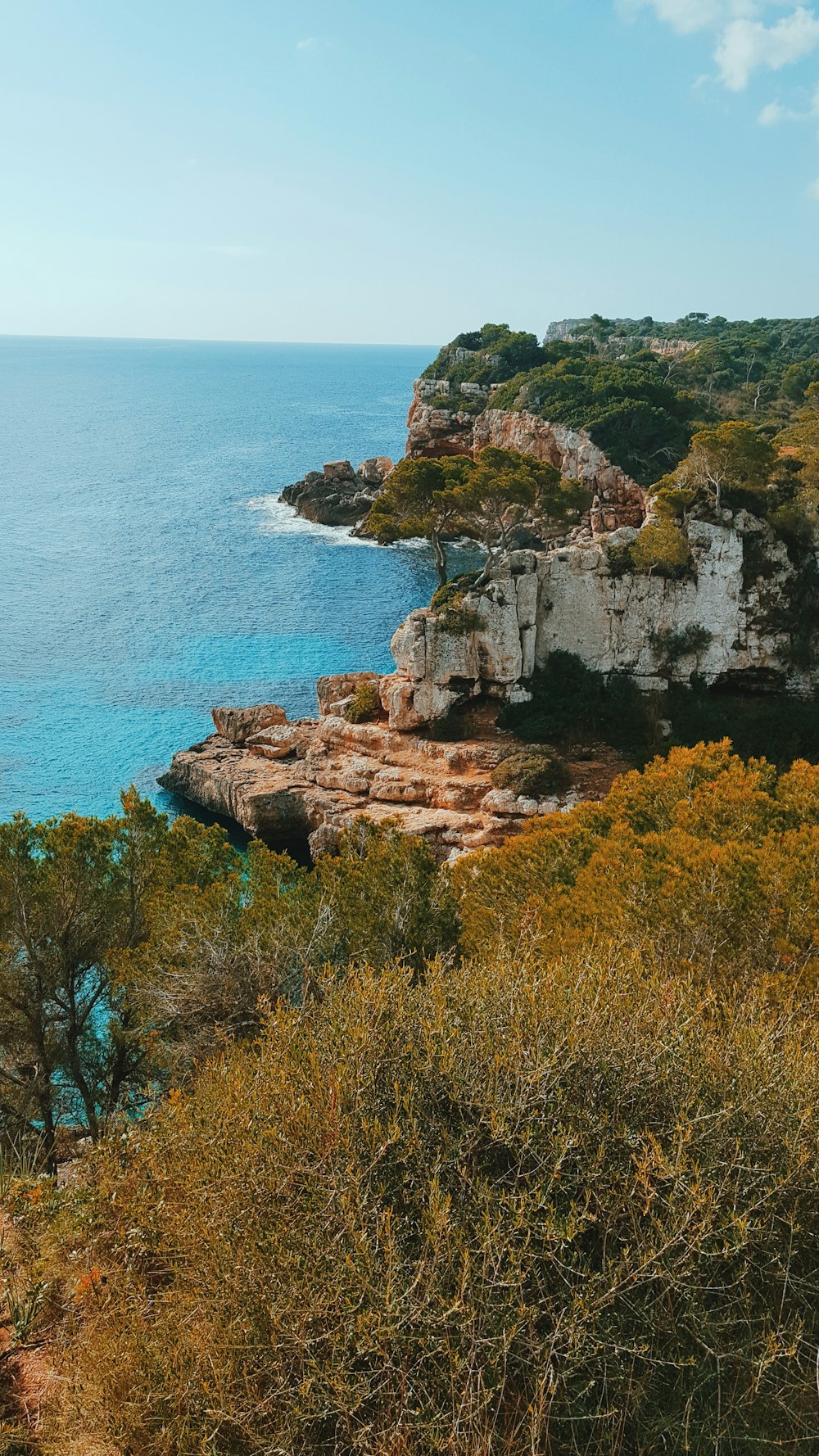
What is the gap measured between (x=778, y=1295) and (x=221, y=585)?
151 ft

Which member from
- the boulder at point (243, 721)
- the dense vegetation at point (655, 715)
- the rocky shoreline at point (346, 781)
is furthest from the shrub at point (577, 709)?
the boulder at point (243, 721)

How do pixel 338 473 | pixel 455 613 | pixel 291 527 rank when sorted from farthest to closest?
1. pixel 338 473
2. pixel 291 527
3. pixel 455 613

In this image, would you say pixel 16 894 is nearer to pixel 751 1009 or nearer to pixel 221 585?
pixel 751 1009

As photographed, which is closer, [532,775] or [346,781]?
[532,775]

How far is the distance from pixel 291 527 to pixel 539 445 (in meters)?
17.5

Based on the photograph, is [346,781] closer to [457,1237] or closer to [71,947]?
[71,947]

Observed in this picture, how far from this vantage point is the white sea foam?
57.2 meters

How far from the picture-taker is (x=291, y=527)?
60.0 m

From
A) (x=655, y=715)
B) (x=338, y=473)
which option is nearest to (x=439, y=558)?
(x=655, y=715)

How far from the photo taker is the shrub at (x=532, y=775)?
79.6 ft

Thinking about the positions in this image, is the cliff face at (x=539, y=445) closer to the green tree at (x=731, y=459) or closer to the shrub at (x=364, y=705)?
the green tree at (x=731, y=459)

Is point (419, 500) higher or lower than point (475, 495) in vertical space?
lower

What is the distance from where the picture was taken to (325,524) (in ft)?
200

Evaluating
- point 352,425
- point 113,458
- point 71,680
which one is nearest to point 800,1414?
point 71,680
